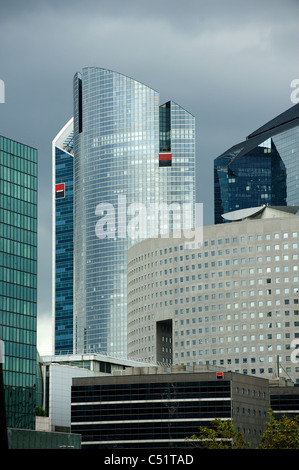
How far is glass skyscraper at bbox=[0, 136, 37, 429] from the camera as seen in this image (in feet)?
489

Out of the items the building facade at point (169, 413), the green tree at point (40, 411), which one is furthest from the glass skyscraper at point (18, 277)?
the building facade at point (169, 413)

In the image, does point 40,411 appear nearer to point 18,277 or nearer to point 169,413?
point 169,413

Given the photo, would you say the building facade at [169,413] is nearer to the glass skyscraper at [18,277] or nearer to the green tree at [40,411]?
the green tree at [40,411]

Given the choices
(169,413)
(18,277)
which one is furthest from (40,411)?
(18,277)

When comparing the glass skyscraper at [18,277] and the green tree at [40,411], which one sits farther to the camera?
the green tree at [40,411]

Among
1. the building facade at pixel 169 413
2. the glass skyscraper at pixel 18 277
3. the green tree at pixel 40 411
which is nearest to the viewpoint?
the glass skyscraper at pixel 18 277

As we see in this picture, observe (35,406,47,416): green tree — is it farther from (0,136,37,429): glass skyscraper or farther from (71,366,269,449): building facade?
(0,136,37,429): glass skyscraper

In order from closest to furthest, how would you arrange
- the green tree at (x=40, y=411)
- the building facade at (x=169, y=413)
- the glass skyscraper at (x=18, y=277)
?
the glass skyscraper at (x=18, y=277) → the green tree at (x=40, y=411) → the building facade at (x=169, y=413)

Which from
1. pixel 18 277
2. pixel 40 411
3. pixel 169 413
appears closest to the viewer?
pixel 18 277

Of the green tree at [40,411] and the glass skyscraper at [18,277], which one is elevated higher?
the glass skyscraper at [18,277]

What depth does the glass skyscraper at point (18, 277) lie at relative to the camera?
149000 mm

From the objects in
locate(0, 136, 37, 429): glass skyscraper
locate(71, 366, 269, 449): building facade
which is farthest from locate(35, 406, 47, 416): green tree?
locate(0, 136, 37, 429): glass skyscraper

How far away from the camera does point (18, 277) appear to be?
6014 inches
